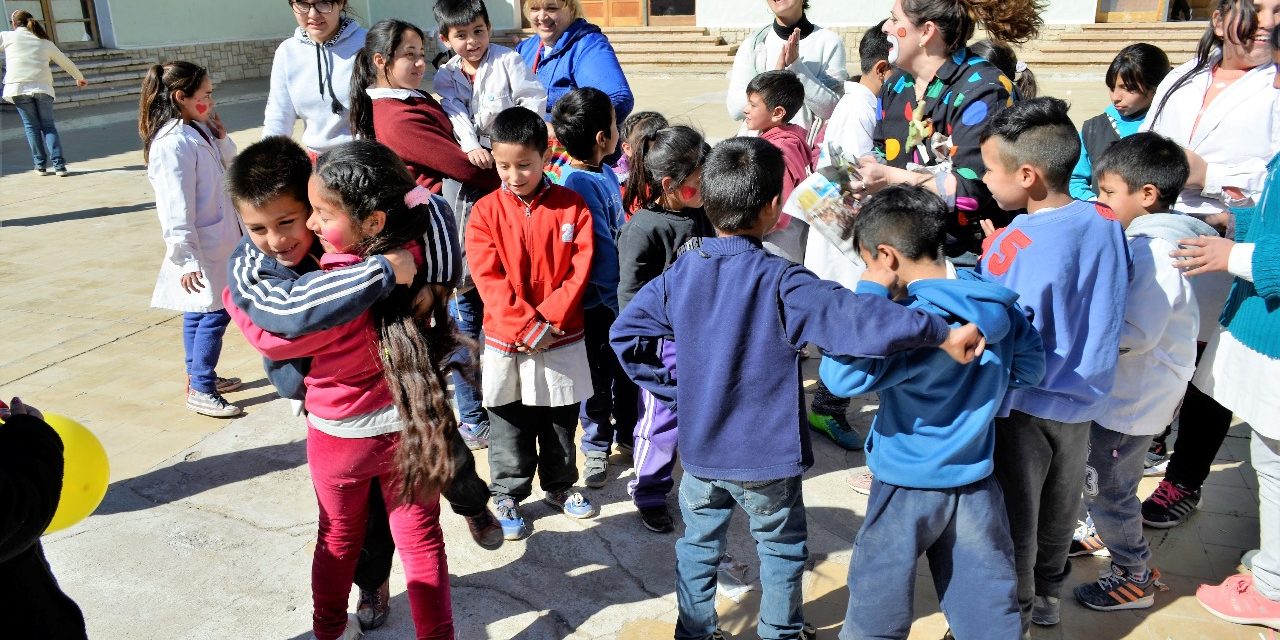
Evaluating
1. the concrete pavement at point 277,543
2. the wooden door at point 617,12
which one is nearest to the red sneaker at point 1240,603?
the concrete pavement at point 277,543

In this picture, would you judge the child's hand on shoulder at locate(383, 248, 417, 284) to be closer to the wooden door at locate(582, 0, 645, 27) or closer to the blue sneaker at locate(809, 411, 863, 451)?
the blue sneaker at locate(809, 411, 863, 451)

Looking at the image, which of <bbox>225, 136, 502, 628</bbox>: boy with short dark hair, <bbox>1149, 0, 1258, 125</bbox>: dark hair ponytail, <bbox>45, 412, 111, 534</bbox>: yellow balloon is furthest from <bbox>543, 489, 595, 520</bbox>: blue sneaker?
<bbox>1149, 0, 1258, 125</bbox>: dark hair ponytail

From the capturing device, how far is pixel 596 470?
3645 mm

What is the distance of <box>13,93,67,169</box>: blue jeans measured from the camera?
393 inches

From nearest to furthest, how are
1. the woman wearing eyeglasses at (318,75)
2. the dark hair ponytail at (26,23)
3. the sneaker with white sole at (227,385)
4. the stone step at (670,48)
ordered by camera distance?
the woman wearing eyeglasses at (318,75) → the sneaker with white sole at (227,385) → the dark hair ponytail at (26,23) → the stone step at (670,48)

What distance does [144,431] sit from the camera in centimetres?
418

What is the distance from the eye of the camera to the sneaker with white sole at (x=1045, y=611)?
→ 8.98ft

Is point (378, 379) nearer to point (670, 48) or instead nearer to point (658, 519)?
point (658, 519)

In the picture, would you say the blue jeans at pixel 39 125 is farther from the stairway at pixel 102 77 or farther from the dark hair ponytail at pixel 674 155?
the dark hair ponytail at pixel 674 155

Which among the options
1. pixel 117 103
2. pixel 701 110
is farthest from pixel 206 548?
pixel 117 103

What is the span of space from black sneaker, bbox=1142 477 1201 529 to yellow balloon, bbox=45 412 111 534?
3283 millimetres

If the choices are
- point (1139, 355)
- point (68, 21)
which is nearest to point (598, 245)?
point (1139, 355)

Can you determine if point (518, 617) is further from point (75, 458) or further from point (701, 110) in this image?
point (701, 110)

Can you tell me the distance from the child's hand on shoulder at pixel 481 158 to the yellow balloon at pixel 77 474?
6.77 ft
